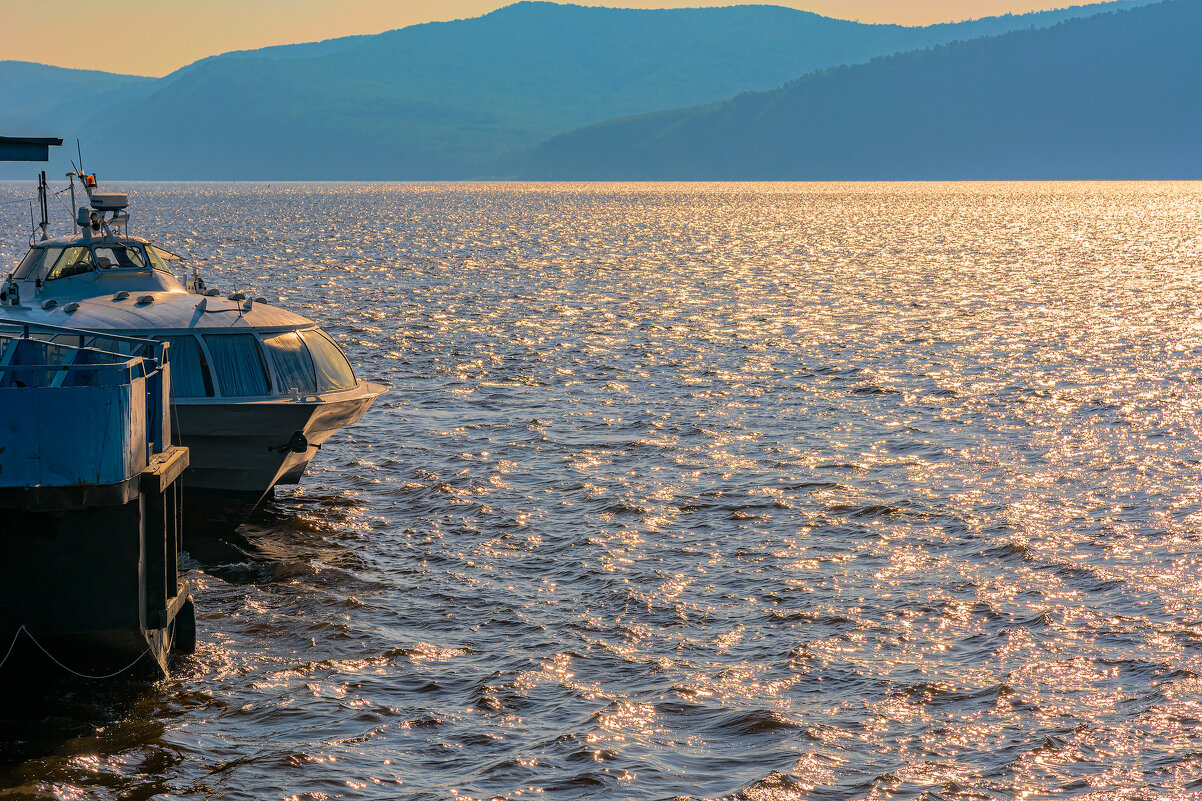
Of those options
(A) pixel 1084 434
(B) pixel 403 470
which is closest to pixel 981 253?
(A) pixel 1084 434

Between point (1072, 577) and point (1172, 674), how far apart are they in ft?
11.1

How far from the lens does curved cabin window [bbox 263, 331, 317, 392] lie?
19.6m

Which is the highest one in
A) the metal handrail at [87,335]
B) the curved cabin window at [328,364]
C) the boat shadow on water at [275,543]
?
the metal handrail at [87,335]

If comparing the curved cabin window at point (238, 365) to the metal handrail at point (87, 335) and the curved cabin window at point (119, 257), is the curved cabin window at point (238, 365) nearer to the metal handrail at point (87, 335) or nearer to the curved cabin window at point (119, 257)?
the metal handrail at point (87, 335)

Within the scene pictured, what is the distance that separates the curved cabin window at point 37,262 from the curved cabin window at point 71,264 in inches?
5.9

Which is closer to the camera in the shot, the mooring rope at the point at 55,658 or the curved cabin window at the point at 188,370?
the mooring rope at the point at 55,658

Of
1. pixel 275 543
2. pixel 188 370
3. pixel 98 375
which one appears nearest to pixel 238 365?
pixel 188 370

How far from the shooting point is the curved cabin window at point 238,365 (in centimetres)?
1900

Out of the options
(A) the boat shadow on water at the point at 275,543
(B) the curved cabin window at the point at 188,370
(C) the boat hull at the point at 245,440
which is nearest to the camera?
(A) the boat shadow on water at the point at 275,543

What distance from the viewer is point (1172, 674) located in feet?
46.7

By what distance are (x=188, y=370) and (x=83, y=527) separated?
6753mm

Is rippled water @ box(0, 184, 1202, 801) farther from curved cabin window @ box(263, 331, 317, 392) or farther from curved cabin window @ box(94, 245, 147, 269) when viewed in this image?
curved cabin window @ box(94, 245, 147, 269)

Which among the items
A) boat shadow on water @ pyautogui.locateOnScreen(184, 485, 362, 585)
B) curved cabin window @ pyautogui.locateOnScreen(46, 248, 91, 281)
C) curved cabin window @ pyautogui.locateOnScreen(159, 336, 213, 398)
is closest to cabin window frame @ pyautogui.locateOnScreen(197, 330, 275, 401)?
curved cabin window @ pyautogui.locateOnScreen(159, 336, 213, 398)

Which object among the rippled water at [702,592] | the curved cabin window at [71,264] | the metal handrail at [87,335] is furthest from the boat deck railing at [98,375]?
the curved cabin window at [71,264]
